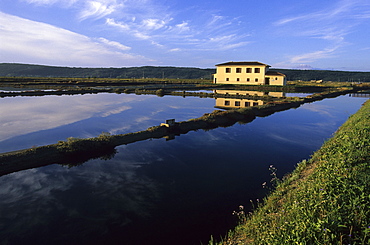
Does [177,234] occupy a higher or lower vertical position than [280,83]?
lower

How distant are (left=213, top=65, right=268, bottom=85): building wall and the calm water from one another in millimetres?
57551

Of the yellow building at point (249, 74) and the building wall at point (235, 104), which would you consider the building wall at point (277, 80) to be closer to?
the yellow building at point (249, 74)

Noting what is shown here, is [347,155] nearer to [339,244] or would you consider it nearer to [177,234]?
[339,244]

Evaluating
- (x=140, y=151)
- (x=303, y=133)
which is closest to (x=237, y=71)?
(x=303, y=133)

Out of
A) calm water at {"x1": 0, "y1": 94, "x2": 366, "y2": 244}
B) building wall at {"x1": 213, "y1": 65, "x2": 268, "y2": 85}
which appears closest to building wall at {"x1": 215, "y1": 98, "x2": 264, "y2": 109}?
calm water at {"x1": 0, "y1": 94, "x2": 366, "y2": 244}

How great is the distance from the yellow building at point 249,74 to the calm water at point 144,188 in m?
57.4

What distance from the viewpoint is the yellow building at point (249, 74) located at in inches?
2911

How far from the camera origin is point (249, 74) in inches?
3004

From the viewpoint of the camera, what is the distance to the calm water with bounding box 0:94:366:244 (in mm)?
7762

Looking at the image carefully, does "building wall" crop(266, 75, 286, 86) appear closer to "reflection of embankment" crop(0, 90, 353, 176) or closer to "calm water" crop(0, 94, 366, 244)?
"calm water" crop(0, 94, 366, 244)

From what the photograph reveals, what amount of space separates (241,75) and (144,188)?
7255cm

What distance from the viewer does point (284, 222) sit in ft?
18.9

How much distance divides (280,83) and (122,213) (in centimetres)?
7353

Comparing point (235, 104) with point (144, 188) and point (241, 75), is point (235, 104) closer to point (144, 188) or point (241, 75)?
point (144, 188)
